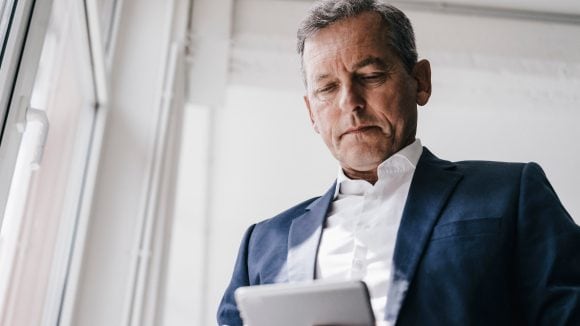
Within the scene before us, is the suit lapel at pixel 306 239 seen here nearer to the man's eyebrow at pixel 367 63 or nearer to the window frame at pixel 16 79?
the man's eyebrow at pixel 367 63

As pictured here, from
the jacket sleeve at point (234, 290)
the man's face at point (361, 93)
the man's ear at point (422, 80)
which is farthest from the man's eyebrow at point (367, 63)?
the jacket sleeve at point (234, 290)

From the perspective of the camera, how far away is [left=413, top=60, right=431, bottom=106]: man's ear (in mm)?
1357

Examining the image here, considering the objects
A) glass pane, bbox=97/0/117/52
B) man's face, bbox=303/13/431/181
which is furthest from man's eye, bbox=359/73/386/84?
glass pane, bbox=97/0/117/52

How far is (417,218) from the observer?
1.11m

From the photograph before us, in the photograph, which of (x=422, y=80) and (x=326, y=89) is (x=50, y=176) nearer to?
(x=326, y=89)

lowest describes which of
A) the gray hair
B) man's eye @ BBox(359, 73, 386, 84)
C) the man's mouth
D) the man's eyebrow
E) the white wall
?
the man's mouth

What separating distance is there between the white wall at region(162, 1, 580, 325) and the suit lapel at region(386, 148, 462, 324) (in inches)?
65.0

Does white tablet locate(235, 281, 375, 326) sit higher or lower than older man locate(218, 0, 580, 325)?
lower

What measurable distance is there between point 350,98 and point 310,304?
537mm

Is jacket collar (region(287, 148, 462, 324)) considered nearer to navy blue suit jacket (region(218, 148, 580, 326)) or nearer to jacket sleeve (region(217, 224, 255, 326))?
navy blue suit jacket (region(218, 148, 580, 326))

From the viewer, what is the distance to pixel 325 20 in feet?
4.41

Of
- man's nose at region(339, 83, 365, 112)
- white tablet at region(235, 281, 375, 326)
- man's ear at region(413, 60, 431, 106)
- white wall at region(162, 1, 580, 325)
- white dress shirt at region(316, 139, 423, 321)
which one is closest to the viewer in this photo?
white tablet at region(235, 281, 375, 326)

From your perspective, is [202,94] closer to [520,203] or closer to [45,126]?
[45,126]

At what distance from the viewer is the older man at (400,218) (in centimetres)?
99
